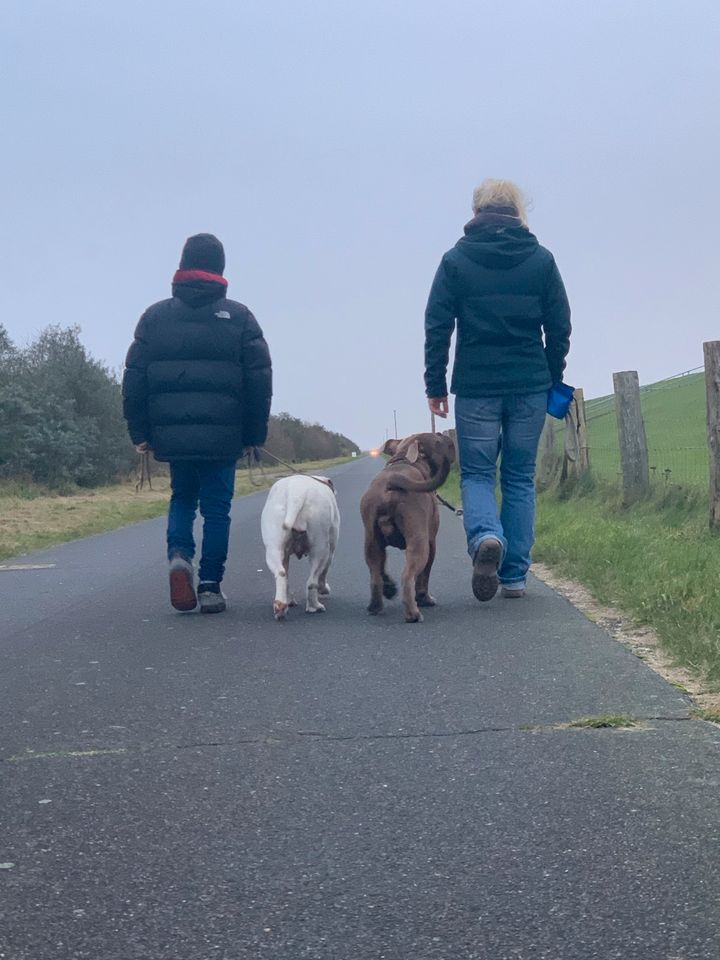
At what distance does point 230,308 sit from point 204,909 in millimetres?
5303

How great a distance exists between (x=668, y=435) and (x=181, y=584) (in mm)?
24915

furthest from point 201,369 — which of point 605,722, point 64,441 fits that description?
point 64,441

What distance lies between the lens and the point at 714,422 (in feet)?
35.4

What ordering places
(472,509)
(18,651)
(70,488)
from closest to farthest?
1. (18,651)
2. (472,509)
3. (70,488)

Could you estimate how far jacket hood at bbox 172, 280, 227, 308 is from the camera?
7.81 metres

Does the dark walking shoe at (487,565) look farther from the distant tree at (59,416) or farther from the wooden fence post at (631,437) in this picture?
the distant tree at (59,416)

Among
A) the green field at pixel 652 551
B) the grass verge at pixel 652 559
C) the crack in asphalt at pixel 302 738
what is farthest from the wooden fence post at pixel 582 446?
the crack in asphalt at pixel 302 738

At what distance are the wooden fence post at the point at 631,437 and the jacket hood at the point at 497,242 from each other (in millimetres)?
6854

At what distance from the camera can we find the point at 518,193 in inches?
307

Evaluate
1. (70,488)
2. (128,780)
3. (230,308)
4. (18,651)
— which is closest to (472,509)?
(230,308)

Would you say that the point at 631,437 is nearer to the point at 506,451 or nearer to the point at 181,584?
the point at 506,451

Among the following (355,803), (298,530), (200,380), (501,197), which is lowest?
(355,803)

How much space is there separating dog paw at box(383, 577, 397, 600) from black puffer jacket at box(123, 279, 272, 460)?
1219 millimetres

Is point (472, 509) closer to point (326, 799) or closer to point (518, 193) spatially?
point (518, 193)
